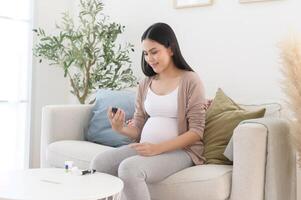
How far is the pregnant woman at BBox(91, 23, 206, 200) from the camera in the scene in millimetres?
1838

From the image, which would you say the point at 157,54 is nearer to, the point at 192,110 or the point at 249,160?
the point at 192,110

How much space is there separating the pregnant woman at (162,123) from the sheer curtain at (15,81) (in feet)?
5.41

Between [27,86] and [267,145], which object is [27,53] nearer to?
[27,86]

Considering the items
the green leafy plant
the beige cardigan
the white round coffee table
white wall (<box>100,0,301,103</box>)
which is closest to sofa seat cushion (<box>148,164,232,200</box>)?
the beige cardigan

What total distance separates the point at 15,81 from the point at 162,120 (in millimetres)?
1863

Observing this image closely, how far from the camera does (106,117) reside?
8.85 ft

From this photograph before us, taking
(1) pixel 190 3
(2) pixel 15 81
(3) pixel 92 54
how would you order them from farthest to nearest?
(2) pixel 15 81
(3) pixel 92 54
(1) pixel 190 3

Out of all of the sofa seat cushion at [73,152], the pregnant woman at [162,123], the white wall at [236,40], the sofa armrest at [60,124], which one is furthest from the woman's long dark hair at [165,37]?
the sofa armrest at [60,124]

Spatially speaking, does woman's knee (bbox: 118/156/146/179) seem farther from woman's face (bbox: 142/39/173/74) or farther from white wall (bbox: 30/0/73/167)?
white wall (bbox: 30/0/73/167)

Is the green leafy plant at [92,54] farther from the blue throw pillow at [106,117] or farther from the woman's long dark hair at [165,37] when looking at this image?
the woman's long dark hair at [165,37]

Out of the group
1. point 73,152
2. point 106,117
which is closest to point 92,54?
point 106,117

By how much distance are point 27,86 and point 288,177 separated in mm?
2400

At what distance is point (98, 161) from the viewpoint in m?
1.92

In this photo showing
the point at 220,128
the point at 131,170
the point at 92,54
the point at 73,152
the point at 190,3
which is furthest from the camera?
the point at 92,54
